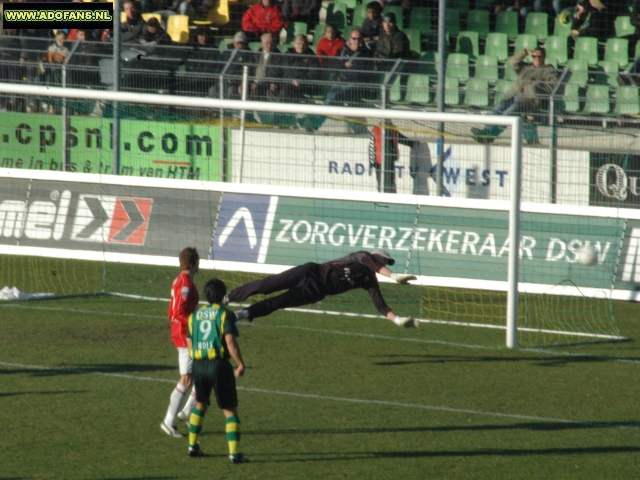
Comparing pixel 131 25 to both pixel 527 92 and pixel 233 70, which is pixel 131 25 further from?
pixel 527 92

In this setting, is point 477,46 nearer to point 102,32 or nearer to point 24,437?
point 102,32

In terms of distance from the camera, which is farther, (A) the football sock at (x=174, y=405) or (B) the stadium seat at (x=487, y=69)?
(B) the stadium seat at (x=487, y=69)

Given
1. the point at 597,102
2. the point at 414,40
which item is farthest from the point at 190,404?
the point at 414,40

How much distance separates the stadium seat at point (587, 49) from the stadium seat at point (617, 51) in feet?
0.80

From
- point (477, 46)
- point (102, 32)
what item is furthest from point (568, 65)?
point (102, 32)

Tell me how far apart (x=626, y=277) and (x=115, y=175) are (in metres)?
7.21

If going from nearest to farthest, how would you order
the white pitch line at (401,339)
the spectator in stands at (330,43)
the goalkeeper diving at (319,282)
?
the goalkeeper diving at (319,282), the white pitch line at (401,339), the spectator in stands at (330,43)

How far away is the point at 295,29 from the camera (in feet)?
69.4

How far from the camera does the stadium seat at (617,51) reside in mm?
19469

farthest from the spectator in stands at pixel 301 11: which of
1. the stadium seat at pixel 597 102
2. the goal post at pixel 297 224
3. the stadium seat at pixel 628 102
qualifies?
the stadium seat at pixel 628 102

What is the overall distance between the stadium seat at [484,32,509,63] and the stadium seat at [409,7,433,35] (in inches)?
49.6

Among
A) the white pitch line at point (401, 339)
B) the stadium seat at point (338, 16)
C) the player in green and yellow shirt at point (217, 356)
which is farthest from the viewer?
the stadium seat at point (338, 16)

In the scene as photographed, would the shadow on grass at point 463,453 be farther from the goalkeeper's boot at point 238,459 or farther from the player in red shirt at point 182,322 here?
Result: the player in red shirt at point 182,322

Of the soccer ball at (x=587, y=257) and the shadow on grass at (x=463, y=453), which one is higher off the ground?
the soccer ball at (x=587, y=257)
